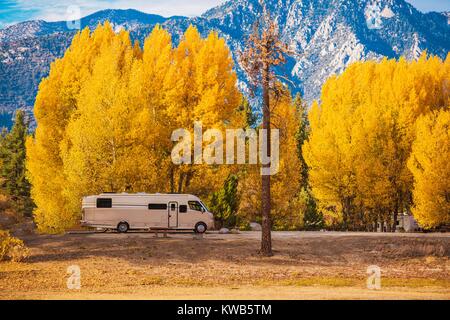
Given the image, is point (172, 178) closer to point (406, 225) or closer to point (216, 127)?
point (216, 127)

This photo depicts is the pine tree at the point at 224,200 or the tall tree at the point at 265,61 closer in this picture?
the tall tree at the point at 265,61

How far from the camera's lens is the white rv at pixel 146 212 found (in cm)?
3475

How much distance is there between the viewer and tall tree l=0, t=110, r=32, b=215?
5772cm

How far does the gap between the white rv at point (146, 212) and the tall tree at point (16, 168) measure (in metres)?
23.5

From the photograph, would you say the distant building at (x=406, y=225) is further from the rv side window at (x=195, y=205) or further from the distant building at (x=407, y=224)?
the rv side window at (x=195, y=205)

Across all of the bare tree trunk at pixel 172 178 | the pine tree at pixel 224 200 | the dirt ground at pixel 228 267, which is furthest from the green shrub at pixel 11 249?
the pine tree at pixel 224 200

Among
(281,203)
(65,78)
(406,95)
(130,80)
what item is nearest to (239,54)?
(130,80)

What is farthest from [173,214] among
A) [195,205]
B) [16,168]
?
[16,168]

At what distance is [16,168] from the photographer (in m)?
60.6

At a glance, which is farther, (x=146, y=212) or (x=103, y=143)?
(x=146, y=212)

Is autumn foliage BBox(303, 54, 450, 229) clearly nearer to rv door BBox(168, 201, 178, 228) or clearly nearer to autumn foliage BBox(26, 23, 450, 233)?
autumn foliage BBox(26, 23, 450, 233)

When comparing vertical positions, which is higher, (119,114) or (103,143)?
(119,114)

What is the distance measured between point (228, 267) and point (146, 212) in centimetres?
953
